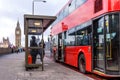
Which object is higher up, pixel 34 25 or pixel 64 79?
pixel 34 25

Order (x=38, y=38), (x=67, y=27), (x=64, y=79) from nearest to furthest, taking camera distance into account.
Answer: (x=64, y=79) → (x=38, y=38) → (x=67, y=27)

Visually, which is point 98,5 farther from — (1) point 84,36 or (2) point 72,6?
(2) point 72,6

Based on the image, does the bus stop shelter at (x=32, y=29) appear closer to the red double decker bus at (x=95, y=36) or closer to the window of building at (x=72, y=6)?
the window of building at (x=72, y=6)

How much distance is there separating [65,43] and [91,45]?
23.4 feet

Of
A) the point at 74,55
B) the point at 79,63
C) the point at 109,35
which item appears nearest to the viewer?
the point at 109,35

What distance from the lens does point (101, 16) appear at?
12.8 meters

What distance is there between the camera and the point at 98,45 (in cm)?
1338

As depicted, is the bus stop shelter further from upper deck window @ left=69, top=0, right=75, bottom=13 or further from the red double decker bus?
the red double decker bus

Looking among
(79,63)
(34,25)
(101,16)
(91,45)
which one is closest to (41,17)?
(34,25)

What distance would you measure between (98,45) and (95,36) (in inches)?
23.0

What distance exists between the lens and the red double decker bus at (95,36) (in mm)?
12242

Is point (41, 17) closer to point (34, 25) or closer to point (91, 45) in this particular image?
point (34, 25)

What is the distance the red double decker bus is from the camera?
12242 millimetres

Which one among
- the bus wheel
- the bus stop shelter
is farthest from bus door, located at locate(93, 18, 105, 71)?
the bus stop shelter
